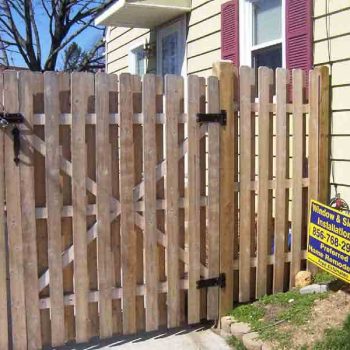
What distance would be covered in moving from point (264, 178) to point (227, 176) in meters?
0.36

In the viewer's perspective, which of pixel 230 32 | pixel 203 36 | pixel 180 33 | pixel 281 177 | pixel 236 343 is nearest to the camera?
pixel 236 343

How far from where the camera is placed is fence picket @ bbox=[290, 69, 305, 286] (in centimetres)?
446

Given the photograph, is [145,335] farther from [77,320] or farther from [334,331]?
[334,331]

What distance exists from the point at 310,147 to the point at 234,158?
0.75m

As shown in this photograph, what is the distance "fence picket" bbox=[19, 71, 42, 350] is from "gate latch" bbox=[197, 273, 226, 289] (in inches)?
48.1

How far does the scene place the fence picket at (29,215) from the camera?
11.7 feet

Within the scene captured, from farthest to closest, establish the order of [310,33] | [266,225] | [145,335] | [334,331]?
[310,33]
[266,225]
[145,335]
[334,331]

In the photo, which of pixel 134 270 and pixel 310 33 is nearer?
pixel 134 270

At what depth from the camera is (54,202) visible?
12.2ft

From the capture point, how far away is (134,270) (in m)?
3.99

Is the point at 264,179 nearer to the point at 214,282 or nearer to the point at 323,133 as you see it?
the point at 323,133

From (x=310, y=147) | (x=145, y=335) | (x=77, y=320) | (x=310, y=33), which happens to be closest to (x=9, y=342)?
(x=77, y=320)

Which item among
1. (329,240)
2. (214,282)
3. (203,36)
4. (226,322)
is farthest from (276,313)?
(203,36)

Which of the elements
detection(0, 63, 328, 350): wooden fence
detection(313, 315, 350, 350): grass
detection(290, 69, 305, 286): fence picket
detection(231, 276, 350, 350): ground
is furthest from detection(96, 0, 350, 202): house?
detection(313, 315, 350, 350): grass
